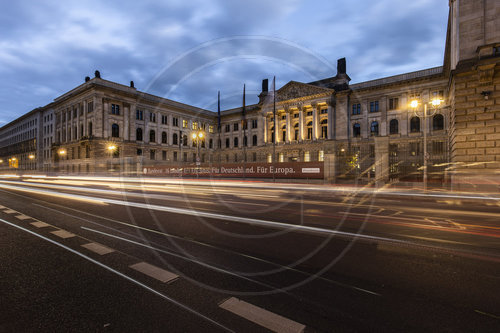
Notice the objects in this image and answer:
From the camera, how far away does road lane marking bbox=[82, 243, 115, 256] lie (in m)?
4.81

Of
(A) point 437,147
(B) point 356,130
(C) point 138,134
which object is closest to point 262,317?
(A) point 437,147

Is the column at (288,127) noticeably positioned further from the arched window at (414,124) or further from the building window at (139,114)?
the building window at (139,114)

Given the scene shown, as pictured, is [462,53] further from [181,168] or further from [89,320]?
[181,168]

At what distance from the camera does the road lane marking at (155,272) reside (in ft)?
11.8

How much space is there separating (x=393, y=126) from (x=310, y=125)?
1633cm

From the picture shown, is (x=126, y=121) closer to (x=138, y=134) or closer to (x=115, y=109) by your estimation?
(x=115, y=109)

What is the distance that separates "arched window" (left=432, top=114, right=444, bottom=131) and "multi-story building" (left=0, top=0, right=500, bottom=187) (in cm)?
13

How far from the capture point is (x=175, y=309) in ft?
9.25

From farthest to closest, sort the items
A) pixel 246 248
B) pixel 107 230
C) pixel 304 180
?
1. pixel 304 180
2. pixel 107 230
3. pixel 246 248

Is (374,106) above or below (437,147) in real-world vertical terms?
above

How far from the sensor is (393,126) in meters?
45.7

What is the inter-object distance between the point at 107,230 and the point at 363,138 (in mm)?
48763

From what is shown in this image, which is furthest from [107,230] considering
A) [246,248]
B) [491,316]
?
[491,316]

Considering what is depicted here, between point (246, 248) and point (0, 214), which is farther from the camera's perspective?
point (0, 214)
